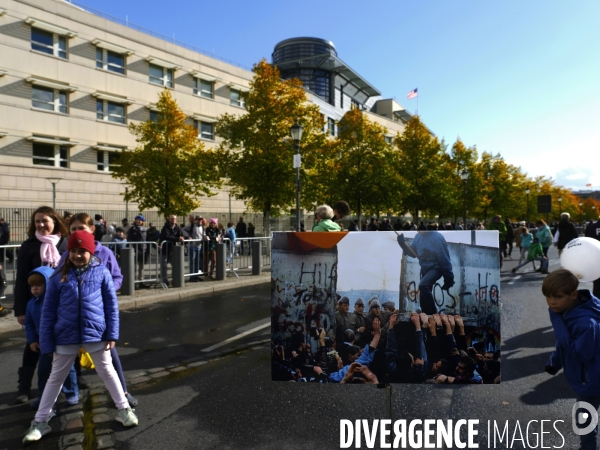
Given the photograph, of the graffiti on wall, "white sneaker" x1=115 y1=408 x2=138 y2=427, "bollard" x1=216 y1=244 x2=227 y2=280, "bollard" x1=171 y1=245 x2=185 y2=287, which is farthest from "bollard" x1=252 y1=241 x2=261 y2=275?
the graffiti on wall

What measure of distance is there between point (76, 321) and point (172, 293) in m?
7.08

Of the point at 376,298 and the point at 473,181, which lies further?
the point at 473,181

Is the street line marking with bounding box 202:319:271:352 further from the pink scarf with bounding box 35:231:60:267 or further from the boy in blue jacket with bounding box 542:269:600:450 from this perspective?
the boy in blue jacket with bounding box 542:269:600:450

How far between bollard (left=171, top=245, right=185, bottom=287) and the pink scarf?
22.7 feet

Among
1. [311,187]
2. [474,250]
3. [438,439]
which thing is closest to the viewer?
[474,250]

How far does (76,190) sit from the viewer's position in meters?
28.3

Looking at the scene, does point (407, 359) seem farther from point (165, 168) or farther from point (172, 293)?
point (165, 168)

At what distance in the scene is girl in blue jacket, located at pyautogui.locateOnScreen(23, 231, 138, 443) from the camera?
3.51 metres

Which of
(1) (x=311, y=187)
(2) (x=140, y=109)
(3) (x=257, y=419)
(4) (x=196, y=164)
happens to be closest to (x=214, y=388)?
(3) (x=257, y=419)

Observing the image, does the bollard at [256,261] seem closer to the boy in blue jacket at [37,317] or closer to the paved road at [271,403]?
the paved road at [271,403]

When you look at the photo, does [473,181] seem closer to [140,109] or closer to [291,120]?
[291,120]

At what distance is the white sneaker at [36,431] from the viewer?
3.44 m

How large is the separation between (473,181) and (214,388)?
43128 millimetres

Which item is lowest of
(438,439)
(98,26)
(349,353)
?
(438,439)
